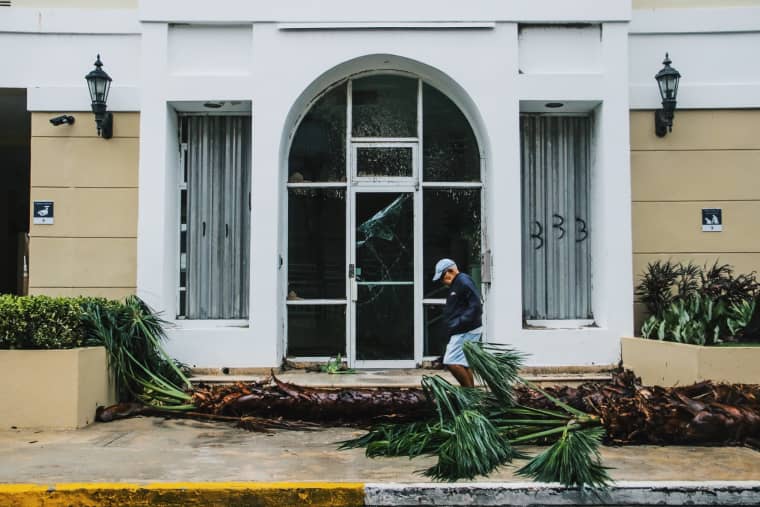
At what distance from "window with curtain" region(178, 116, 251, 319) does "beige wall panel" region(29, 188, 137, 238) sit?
704mm

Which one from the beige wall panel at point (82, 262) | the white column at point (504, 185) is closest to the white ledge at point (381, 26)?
the white column at point (504, 185)

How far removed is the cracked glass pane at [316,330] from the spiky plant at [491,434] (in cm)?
325

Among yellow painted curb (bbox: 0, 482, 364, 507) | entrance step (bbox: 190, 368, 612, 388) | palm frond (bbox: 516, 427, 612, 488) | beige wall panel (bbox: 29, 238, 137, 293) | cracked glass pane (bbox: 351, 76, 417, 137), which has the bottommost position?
yellow painted curb (bbox: 0, 482, 364, 507)

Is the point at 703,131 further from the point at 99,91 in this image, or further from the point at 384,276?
the point at 99,91

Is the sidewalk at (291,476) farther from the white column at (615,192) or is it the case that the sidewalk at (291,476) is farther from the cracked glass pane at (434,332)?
the cracked glass pane at (434,332)

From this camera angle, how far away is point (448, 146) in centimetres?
957

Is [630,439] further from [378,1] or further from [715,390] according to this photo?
[378,1]

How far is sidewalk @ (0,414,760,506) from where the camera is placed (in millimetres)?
4887

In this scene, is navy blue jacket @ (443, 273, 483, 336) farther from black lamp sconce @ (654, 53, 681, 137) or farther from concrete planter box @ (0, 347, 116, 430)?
concrete planter box @ (0, 347, 116, 430)

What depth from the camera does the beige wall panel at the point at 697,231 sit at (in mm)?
9383

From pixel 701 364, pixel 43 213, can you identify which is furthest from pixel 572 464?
pixel 43 213

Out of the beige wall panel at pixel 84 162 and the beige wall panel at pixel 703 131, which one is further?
the beige wall panel at pixel 703 131

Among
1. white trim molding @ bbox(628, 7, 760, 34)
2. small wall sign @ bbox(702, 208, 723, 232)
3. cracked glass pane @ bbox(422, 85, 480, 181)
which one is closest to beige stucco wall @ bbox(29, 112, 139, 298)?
cracked glass pane @ bbox(422, 85, 480, 181)

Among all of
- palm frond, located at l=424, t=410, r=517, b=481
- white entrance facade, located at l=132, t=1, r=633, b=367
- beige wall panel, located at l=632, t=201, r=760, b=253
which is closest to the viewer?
palm frond, located at l=424, t=410, r=517, b=481
